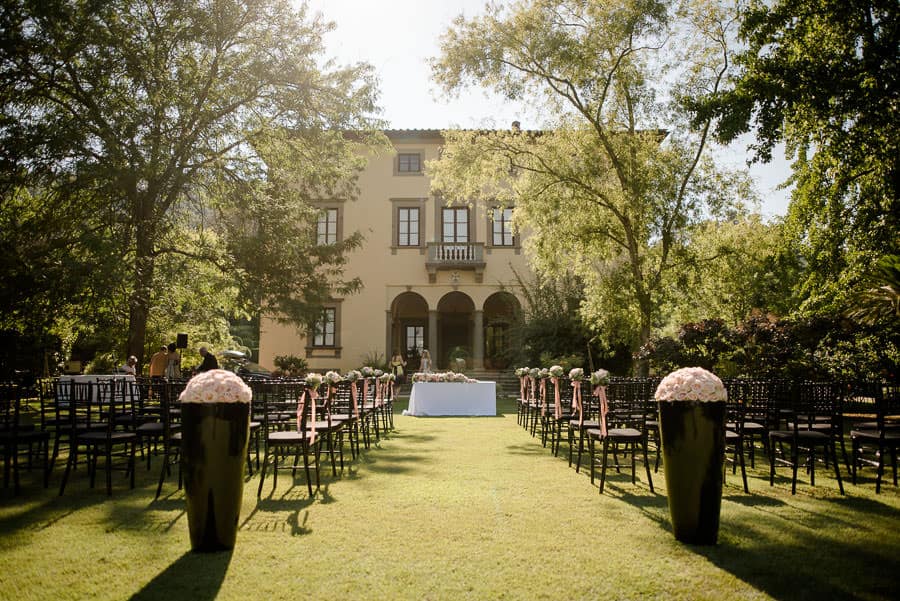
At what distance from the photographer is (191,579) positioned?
366 centimetres

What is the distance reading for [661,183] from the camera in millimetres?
14539

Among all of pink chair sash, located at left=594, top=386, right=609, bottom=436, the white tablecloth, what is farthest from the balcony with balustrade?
pink chair sash, located at left=594, top=386, right=609, bottom=436

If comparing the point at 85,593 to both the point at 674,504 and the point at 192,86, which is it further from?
the point at 192,86

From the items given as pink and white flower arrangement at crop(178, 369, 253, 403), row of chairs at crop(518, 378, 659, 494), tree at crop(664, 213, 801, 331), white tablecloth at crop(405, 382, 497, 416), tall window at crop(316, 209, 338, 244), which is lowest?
white tablecloth at crop(405, 382, 497, 416)

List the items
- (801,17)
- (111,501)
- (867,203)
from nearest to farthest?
(111,501) < (801,17) < (867,203)

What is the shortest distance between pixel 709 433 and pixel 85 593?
390cm

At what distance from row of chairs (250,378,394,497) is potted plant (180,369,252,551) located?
165cm

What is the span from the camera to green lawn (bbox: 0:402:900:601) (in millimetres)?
3521

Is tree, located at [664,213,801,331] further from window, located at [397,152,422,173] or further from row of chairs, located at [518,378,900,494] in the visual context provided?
window, located at [397,152,422,173]

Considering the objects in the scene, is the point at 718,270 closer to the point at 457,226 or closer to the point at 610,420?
the point at 610,420

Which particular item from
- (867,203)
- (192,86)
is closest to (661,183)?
(867,203)

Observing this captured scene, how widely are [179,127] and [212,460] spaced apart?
11988 millimetres

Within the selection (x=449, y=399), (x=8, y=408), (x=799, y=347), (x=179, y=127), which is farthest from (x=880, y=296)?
(x=179, y=127)

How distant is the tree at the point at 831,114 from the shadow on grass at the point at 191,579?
308 inches
